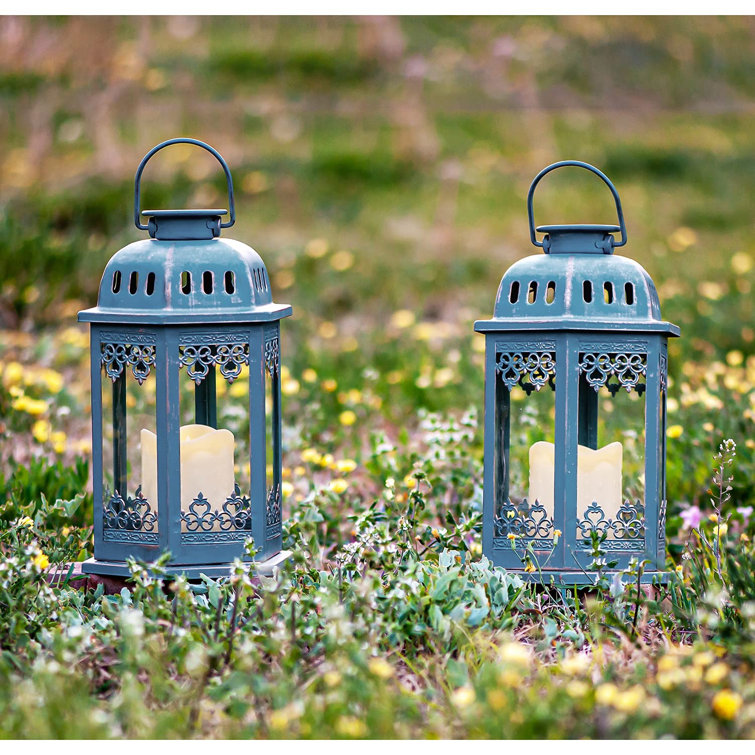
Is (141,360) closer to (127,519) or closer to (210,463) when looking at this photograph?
(210,463)

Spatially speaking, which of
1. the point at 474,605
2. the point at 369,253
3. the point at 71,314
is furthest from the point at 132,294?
the point at 369,253

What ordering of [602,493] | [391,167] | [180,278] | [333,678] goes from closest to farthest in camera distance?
[333,678]
[180,278]
[602,493]
[391,167]

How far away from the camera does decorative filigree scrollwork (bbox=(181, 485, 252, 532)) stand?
2752 mm

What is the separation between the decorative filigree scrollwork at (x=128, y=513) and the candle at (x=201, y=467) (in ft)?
0.18

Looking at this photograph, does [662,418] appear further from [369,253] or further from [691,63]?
[691,63]

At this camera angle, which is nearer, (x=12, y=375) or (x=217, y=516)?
(x=217, y=516)

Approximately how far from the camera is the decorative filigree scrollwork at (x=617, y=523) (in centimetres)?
→ 274

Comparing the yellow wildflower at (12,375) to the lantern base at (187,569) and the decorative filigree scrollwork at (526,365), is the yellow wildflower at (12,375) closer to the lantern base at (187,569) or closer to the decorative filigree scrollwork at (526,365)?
the lantern base at (187,569)

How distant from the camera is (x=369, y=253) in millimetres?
7520

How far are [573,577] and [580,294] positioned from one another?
0.77 meters

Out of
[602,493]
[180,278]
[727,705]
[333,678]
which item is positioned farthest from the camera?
[602,493]

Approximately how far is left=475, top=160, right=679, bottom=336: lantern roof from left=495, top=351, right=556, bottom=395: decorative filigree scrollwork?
0.09 m

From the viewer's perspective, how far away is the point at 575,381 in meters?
2.72

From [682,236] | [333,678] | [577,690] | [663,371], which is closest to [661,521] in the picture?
[663,371]
